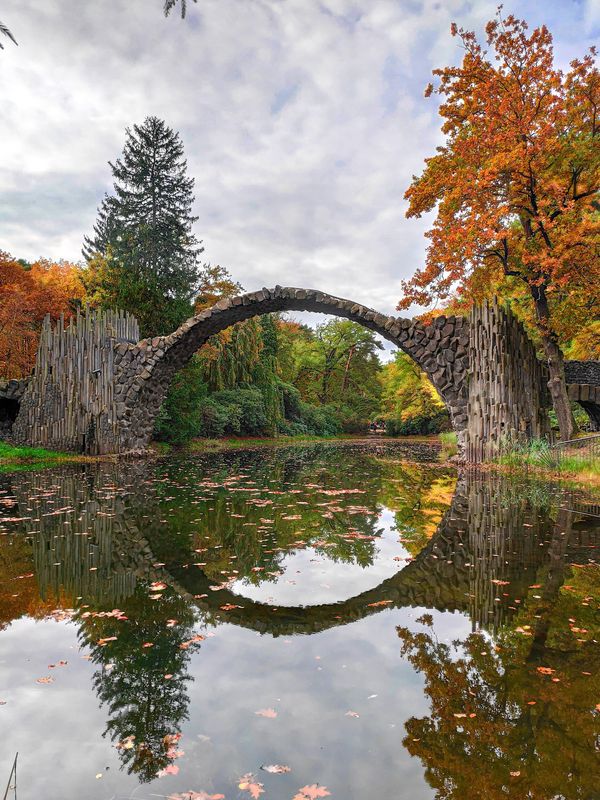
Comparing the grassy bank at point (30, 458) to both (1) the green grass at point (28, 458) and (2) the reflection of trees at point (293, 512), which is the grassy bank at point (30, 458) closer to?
(1) the green grass at point (28, 458)

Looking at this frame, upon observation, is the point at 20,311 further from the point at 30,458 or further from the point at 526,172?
the point at 526,172

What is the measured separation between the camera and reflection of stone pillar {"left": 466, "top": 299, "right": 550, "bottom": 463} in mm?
12031

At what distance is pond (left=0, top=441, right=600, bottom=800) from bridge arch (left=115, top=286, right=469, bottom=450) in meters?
7.24

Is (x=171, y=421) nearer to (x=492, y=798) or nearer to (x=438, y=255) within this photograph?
(x=438, y=255)

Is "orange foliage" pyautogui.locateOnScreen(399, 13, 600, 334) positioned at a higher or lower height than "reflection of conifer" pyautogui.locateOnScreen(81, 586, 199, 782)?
higher

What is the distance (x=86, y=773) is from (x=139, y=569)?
2.48 metres

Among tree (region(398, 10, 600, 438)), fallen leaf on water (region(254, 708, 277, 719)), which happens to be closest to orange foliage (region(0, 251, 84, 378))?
tree (region(398, 10, 600, 438))

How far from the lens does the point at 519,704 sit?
2309mm

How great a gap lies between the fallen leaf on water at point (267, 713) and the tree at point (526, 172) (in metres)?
10.3

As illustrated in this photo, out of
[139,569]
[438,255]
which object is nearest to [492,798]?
[139,569]

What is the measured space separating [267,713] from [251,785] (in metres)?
0.48

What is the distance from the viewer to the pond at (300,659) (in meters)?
1.93

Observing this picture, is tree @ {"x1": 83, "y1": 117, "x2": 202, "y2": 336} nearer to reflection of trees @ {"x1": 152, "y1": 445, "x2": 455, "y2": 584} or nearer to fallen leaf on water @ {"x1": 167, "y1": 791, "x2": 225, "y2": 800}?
reflection of trees @ {"x1": 152, "y1": 445, "x2": 455, "y2": 584}

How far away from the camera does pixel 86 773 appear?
1918mm
